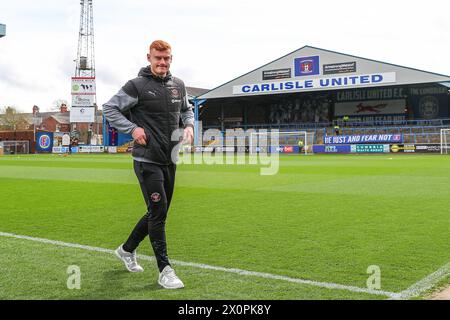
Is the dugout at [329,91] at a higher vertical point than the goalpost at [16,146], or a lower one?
higher

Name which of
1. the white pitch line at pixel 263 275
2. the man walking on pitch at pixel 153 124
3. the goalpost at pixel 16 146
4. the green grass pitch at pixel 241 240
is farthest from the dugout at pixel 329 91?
the man walking on pitch at pixel 153 124

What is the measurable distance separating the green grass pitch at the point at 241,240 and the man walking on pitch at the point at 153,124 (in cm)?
58

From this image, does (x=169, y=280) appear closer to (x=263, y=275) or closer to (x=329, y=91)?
(x=263, y=275)

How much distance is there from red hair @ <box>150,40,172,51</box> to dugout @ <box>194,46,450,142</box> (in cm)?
4304

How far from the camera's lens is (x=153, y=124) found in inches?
190

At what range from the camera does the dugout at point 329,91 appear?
153 feet

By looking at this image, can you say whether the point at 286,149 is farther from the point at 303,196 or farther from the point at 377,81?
the point at 303,196

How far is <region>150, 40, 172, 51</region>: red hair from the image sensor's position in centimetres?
472

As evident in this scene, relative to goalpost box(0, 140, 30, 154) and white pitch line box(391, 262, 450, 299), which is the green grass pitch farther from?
goalpost box(0, 140, 30, 154)

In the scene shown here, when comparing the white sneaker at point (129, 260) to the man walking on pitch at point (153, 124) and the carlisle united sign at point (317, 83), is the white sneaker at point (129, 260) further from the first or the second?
the carlisle united sign at point (317, 83)

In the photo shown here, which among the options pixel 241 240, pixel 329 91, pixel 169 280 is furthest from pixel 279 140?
pixel 169 280

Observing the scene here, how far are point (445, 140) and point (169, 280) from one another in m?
41.9

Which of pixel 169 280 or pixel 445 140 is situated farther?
pixel 445 140

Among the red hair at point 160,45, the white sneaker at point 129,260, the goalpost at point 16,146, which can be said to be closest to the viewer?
the red hair at point 160,45
